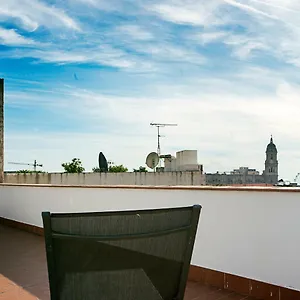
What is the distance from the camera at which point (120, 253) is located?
1243 mm

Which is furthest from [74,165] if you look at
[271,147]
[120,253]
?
[120,253]

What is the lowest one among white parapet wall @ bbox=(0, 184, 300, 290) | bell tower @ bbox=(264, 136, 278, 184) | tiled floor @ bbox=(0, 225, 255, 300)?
tiled floor @ bbox=(0, 225, 255, 300)

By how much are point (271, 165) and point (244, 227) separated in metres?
7.41

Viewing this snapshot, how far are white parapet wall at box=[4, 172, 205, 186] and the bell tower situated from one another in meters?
1.79

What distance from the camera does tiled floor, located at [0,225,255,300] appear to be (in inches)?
112

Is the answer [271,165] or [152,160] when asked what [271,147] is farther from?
[152,160]

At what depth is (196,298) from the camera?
9.12ft

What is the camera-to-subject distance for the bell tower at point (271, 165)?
30.1 ft

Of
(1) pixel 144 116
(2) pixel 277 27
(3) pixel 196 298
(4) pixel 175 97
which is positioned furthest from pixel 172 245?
(1) pixel 144 116

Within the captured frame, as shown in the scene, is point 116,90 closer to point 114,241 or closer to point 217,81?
point 217,81

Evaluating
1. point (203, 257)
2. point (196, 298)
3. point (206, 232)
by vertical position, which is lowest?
point (196, 298)

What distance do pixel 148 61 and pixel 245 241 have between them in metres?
6.85

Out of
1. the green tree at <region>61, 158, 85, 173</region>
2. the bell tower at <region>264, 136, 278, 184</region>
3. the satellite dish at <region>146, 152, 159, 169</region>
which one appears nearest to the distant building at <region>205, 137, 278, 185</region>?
the bell tower at <region>264, 136, 278, 184</region>

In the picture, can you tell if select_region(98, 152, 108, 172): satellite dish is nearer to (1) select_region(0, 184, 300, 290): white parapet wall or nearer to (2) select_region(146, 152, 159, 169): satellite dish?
(2) select_region(146, 152, 159, 169): satellite dish
